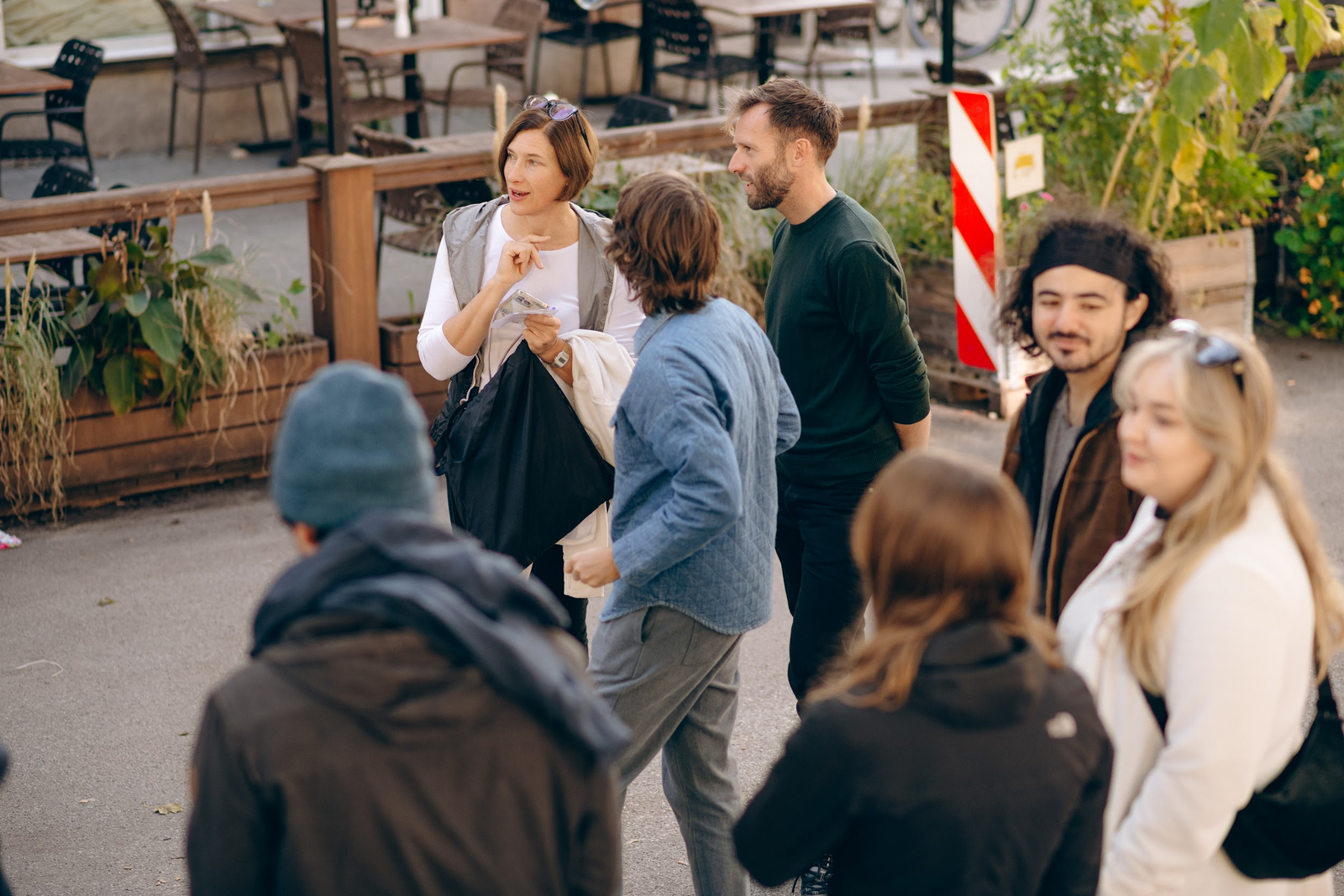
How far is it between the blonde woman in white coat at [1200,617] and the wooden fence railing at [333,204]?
4573 mm

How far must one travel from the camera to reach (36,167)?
10.2m

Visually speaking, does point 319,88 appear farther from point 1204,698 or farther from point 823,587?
point 1204,698

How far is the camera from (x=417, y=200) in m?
7.30

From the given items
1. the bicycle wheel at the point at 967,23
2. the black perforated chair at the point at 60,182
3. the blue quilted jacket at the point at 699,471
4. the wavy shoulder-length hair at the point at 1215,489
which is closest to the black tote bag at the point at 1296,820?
the wavy shoulder-length hair at the point at 1215,489

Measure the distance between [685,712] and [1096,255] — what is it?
1213mm

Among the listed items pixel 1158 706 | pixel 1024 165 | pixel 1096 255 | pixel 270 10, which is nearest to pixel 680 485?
pixel 1096 255

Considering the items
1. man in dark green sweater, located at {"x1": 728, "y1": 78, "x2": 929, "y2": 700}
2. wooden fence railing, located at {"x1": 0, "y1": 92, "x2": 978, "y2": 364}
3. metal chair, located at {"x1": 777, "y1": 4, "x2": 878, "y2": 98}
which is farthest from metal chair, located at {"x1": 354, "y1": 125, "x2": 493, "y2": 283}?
metal chair, located at {"x1": 777, "y1": 4, "x2": 878, "y2": 98}

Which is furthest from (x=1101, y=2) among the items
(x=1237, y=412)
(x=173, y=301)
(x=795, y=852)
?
(x=795, y=852)

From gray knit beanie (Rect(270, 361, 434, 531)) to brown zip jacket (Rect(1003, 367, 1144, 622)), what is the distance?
1327 mm

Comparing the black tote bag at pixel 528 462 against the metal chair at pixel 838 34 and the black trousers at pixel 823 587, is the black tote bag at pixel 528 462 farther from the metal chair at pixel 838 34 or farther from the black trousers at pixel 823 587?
the metal chair at pixel 838 34

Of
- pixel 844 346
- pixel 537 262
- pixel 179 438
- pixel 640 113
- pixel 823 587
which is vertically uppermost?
pixel 640 113

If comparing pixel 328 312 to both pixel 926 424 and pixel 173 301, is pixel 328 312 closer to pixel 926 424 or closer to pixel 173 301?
pixel 173 301

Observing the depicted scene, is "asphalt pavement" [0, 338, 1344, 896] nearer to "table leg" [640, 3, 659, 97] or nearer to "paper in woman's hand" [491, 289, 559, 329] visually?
"paper in woman's hand" [491, 289, 559, 329]

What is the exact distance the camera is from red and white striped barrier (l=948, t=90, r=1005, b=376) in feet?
19.3
